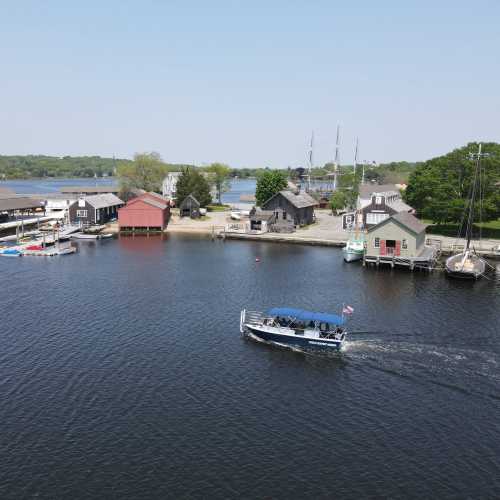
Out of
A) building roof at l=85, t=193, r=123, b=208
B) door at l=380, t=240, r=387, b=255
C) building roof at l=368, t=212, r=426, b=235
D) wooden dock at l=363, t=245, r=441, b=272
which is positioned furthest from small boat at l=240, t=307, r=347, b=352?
building roof at l=85, t=193, r=123, b=208

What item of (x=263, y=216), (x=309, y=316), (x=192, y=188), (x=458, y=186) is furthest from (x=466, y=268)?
(x=192, y=188)

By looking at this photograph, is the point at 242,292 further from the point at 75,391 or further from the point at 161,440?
the point at 161,440

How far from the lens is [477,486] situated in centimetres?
3117

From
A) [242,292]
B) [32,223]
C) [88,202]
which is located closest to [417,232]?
[242,292]

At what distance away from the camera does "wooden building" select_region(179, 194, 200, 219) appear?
479 ft

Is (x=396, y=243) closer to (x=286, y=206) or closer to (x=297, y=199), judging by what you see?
(x=286, y=206)

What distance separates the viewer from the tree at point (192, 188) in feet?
507

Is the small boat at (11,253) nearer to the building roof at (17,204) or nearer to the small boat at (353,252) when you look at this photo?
the building roof at (17,204)

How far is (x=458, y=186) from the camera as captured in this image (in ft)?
347

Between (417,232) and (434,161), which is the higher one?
(434,161)

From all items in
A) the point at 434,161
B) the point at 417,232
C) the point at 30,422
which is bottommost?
the point at 30,422

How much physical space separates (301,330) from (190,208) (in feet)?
323

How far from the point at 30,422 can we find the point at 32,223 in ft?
342

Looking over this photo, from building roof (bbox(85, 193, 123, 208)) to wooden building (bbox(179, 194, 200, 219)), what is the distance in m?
17.9
